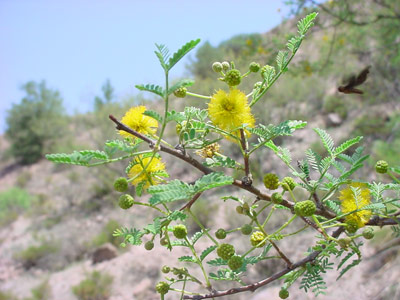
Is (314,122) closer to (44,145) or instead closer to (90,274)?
(90,274)

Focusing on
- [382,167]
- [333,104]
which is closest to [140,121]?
[382,167]

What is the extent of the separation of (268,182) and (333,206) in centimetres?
27

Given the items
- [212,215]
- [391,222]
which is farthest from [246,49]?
[212,215]

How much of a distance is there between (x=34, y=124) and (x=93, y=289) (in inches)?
587

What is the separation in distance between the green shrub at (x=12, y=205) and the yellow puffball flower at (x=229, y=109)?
13.6 meters

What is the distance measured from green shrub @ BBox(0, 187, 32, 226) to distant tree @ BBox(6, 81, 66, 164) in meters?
5.29

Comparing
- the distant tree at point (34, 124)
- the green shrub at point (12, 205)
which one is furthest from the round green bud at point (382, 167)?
the distant tree at point (34, 124)

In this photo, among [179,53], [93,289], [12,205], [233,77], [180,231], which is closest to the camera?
[179,53]

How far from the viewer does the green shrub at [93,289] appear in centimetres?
679

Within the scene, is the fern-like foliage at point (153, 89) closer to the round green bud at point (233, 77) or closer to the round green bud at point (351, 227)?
the round green bud at point (233, 77)

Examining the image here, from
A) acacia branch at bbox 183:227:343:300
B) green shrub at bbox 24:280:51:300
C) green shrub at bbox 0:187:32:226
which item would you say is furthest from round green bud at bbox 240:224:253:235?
green shrub at bbox 0:187:32:226

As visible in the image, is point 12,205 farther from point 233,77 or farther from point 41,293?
point 233,77

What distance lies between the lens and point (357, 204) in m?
0.98

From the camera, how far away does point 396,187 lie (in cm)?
104
